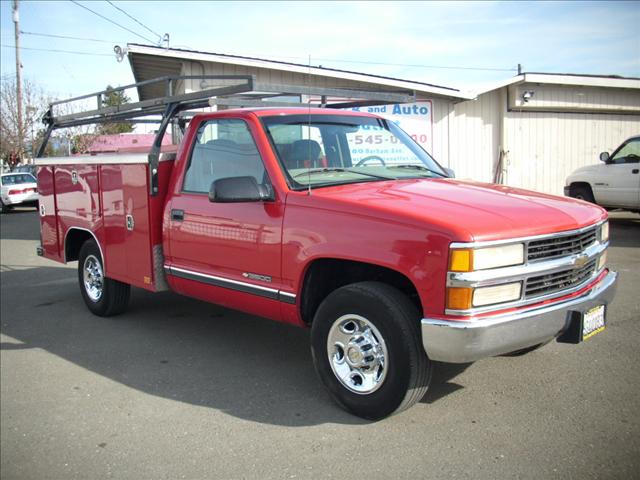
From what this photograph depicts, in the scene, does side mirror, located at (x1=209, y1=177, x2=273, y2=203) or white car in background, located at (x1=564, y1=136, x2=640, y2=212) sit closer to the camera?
side mirror, located at (x1=209, y1=177, x2=273, y2=203)

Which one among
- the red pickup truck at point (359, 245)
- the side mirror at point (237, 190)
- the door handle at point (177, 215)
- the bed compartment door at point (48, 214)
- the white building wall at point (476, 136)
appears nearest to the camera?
the red pickup truck at point (359, 245)

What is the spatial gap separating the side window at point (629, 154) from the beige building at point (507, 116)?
4092 mm

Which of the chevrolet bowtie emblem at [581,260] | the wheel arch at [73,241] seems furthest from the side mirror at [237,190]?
the wheel arch at [73,241]

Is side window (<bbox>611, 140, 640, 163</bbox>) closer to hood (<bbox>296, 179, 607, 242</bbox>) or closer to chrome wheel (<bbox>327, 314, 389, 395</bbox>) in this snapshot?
hood (<bbox>296, 179, 607, 242</bbox>)

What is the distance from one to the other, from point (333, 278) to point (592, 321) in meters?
1.69

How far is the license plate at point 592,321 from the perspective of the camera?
3635 mm

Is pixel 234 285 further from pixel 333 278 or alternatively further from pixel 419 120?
pixel 419 120

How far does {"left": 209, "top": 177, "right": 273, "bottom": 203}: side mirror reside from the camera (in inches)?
159

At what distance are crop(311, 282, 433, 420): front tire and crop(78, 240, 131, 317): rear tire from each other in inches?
126

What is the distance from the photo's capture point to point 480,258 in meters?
3.21

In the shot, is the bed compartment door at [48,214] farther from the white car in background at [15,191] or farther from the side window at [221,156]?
the white car in background at [15,191]

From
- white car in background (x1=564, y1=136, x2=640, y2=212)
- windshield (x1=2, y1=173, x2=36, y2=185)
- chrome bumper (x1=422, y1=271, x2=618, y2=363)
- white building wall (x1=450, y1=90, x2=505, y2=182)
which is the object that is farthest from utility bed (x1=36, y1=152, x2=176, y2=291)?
windshield (x1=2, y1=173, x2=36, y2=185)

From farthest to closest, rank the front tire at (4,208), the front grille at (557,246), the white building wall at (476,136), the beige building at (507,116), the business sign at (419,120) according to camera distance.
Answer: the front tire at (4,208) → the white building wall at (476,136) → the business sign at (419,120) → the beige building at (507,116) → the front grille at (557,246)

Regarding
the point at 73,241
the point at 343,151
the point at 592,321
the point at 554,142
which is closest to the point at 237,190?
the point at 343,151
